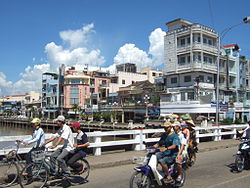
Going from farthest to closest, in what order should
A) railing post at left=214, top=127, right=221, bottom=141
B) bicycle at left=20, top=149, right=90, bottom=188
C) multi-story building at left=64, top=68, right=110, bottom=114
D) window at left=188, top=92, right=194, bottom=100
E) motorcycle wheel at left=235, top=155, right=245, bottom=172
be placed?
multi-story building at left=64, top=68, right=110, bottom=114
window at left=188, top=92, right=194, bottom=100
railing post at left=214, top=127, right=221, bottom=141
motorcycle wheel at left=235, top=155, right=245, bottom=172
bicycle at left=20, top=149, right=90, bottom=188

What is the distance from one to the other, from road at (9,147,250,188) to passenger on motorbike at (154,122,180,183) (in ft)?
3.47

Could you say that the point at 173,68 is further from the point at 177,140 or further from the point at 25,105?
the point at 25,105

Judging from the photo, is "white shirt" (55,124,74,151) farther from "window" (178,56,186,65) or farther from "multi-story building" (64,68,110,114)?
"multi-story building" (64,68,110,114)

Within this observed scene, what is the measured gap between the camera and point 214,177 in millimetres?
7773

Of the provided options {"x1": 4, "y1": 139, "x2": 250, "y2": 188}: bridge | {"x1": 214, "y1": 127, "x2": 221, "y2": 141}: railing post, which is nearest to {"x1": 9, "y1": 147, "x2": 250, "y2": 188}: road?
{"x1": 4, "y1": 139, "x2": 250, "y2": 188}: bridge

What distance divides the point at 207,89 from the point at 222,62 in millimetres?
8959

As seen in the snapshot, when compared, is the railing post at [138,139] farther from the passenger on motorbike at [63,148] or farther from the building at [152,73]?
the building at [152,73]

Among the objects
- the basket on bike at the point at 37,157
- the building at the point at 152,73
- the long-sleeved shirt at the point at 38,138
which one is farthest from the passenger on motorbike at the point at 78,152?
the building at the point at 152,73

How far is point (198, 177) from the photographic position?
7.82 m

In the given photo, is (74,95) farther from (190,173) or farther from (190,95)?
(190,173)

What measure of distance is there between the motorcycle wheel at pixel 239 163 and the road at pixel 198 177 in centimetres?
16

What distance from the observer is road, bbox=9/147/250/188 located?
6.88m

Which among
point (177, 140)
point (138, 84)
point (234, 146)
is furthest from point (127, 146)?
point (138, 84)

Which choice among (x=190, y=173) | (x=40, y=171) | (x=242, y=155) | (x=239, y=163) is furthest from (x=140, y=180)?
(x=242, y=155)
